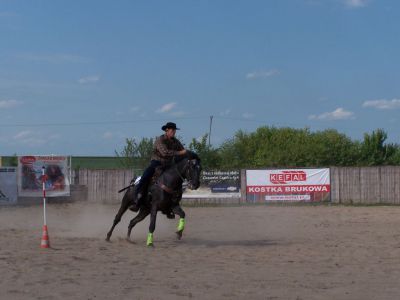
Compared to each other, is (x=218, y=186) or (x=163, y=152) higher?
(x=163, y=152)

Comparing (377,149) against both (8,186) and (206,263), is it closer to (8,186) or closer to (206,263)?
(8,186)

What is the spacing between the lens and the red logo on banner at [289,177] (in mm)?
35562

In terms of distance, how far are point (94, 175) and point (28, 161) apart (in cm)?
422

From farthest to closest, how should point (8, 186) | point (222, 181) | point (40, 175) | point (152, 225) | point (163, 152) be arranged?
point (222, 181) → point (40, 175) → point (8, 186) → point (163, 152) → point (152, 225)

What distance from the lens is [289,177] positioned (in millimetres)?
35594

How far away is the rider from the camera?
15383 millimetres

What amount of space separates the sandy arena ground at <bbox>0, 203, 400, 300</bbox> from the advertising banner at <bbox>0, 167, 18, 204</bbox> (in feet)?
42.9

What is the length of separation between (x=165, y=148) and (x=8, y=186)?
2072cm

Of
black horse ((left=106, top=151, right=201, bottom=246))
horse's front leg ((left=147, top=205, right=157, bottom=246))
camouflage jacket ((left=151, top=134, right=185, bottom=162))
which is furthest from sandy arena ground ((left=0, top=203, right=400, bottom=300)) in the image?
camouflage jacket ((left=151, top=134, right=185, bottom=162))

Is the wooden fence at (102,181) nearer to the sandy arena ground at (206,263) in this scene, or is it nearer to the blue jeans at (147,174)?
the sandy arena ground at (206,263)

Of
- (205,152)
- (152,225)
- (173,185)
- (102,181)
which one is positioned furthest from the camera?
(205,152)

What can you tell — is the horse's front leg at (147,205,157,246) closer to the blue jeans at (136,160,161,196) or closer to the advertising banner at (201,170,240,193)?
the blue jeans at (136,160,161,196)

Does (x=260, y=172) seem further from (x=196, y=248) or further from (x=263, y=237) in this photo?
(x=196, y=248)

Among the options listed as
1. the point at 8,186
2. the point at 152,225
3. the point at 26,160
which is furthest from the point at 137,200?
the point at 26,160
